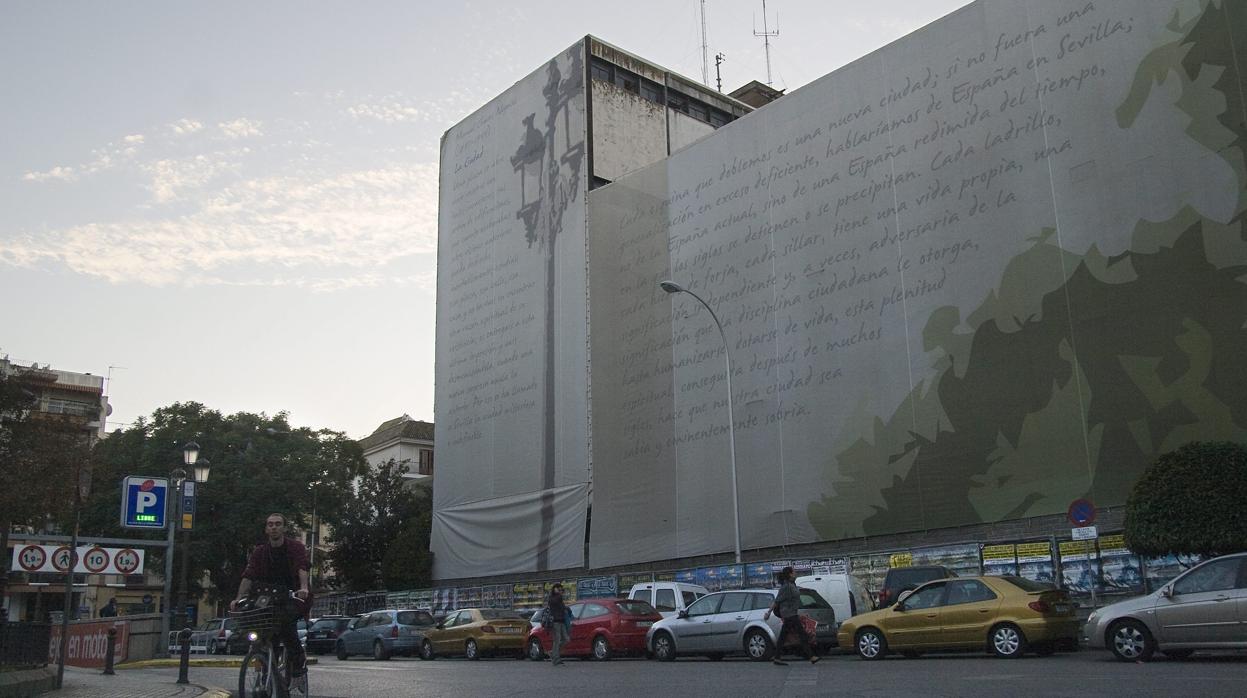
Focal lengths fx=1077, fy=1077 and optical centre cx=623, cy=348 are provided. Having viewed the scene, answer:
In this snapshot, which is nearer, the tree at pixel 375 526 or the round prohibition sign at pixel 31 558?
the round prohibition sign at pixel 31 558

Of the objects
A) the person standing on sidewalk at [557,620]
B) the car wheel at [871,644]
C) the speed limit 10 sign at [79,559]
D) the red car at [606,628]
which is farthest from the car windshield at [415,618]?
the car wheel at [871,644]

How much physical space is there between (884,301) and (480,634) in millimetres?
13302

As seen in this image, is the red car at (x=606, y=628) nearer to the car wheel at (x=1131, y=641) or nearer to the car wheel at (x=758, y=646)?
the car wheel at (x=758, y=646)

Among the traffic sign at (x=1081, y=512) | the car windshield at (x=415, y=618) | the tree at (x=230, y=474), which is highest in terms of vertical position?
the tree at (x=230, y=474)

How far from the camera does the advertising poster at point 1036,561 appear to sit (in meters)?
22.0

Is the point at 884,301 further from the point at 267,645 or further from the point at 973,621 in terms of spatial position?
the point at 267,645

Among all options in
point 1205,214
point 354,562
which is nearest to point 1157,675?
point 1205,214

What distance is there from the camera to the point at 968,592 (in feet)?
52.1

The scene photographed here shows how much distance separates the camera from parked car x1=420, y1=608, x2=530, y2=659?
24656 mm

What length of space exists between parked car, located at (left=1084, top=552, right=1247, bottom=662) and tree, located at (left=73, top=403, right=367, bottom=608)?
38.9 metres

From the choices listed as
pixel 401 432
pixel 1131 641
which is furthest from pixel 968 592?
pixel 401 432

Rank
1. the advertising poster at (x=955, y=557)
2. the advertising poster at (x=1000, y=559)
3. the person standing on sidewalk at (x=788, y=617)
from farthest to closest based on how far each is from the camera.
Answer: the advertising poster at (x=955, y=557) → the advertising poster at (x=1000, y=559) → the person standing on sidewalk at (x=788, y=617)

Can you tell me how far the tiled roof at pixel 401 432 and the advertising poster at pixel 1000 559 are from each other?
5636cm

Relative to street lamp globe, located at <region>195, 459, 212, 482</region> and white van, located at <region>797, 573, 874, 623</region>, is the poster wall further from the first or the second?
street lamp globe, located at <region>195, 459, 212, 482</region>
